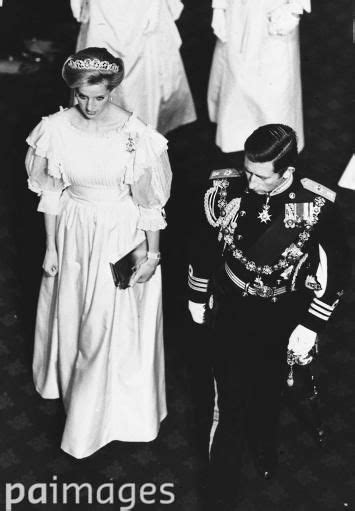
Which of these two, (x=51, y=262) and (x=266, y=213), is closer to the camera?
(x=266, y=213)

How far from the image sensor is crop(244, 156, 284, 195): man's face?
3090mm

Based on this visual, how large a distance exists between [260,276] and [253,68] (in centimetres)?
194

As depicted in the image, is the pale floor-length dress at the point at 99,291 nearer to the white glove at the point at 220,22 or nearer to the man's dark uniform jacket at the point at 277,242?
the man's dark uniform jacket at the point at 277,242

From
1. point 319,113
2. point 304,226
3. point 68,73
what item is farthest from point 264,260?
point 319,113

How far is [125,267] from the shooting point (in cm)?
354

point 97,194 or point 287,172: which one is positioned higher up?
point 287,172

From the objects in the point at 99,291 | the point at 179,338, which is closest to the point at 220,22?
the point at 179,338

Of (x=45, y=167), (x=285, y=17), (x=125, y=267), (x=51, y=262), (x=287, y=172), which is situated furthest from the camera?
(x=285, y=17)

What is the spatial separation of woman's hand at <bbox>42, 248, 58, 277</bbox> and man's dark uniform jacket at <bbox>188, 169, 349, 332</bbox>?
524 mm

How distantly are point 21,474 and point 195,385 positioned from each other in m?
0.80

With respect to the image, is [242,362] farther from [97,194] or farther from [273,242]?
[97,194]

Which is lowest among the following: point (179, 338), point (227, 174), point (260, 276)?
point (179, 338)

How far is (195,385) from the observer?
4.14 metres

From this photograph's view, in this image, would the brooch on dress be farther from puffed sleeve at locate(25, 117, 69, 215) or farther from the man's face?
the man's face
